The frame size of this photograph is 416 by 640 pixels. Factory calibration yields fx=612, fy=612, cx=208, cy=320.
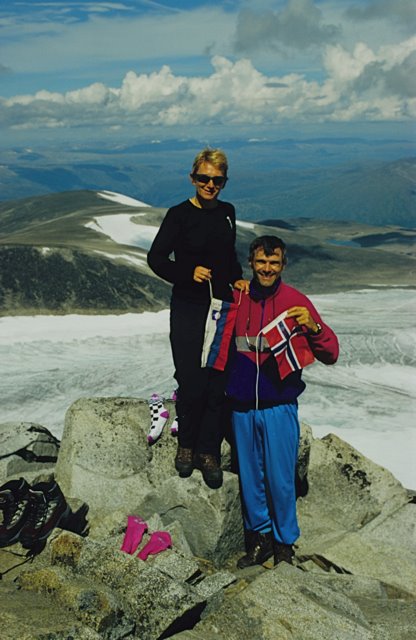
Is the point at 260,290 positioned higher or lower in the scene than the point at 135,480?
higher

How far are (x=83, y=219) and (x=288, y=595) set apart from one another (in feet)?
299

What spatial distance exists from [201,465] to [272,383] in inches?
64.4

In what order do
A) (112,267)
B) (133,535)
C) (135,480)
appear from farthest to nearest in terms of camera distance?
(112,267), (135,480), (133,535)

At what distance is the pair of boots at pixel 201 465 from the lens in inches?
324

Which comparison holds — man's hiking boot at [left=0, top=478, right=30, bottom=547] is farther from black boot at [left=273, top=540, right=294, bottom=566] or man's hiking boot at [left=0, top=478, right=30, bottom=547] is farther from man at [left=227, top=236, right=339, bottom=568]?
black boot at [left=273, top=540, right=294, bottom=566]

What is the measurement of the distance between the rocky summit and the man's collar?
101 inches

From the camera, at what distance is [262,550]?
26.7ft

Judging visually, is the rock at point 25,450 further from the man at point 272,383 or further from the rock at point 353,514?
the rock at point 353,514

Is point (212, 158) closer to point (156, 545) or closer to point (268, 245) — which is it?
point (268, 245)

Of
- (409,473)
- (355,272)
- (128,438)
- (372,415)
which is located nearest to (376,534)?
(128,438)

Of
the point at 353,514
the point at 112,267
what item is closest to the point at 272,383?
the point at 353,514

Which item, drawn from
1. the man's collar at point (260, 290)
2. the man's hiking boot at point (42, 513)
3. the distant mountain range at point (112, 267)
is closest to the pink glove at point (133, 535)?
the man's hiking boot at point (42, 513)

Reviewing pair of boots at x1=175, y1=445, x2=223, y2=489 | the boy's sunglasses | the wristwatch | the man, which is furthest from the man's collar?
pair of boots at x1=175, y1=445, x2=223, y2=489

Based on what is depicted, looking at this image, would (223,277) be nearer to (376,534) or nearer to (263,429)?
(263,429)
